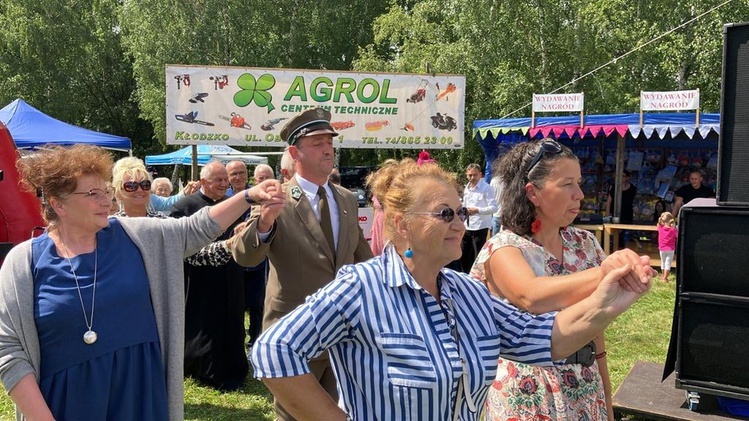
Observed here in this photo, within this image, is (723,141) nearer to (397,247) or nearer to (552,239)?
(552,239)

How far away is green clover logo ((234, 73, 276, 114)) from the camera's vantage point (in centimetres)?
888

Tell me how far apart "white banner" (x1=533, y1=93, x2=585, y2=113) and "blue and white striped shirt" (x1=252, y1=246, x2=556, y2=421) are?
980 centimetres

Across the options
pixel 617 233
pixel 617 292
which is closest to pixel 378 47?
pixel 617 233

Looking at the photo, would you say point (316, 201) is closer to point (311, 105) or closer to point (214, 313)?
point (214, 313)

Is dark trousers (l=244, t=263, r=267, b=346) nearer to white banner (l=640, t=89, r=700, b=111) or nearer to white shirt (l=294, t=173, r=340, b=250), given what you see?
white shirt (l=294, t=173, r=340, b=250)

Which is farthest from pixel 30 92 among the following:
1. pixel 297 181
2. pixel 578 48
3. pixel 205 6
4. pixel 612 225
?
pixel 297 181

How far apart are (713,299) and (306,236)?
74.7 inches

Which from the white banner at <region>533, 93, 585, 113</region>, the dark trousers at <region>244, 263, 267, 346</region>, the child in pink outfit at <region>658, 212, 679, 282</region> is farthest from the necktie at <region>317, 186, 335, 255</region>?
the white banner at <region>533, 93, 585, 113</region>

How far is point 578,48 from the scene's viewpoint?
2066 centimetres

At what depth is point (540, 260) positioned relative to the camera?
2203mm

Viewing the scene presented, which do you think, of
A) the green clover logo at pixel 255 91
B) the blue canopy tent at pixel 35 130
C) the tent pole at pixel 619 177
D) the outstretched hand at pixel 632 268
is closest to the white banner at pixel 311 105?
the green clover logo at pixel 255 91

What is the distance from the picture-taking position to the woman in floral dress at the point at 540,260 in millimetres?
2137

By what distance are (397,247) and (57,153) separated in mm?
1351

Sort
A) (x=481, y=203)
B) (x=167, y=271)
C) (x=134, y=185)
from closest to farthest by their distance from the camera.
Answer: (x=167, y=271), (x=134, y=185), (x=481, y=203)
